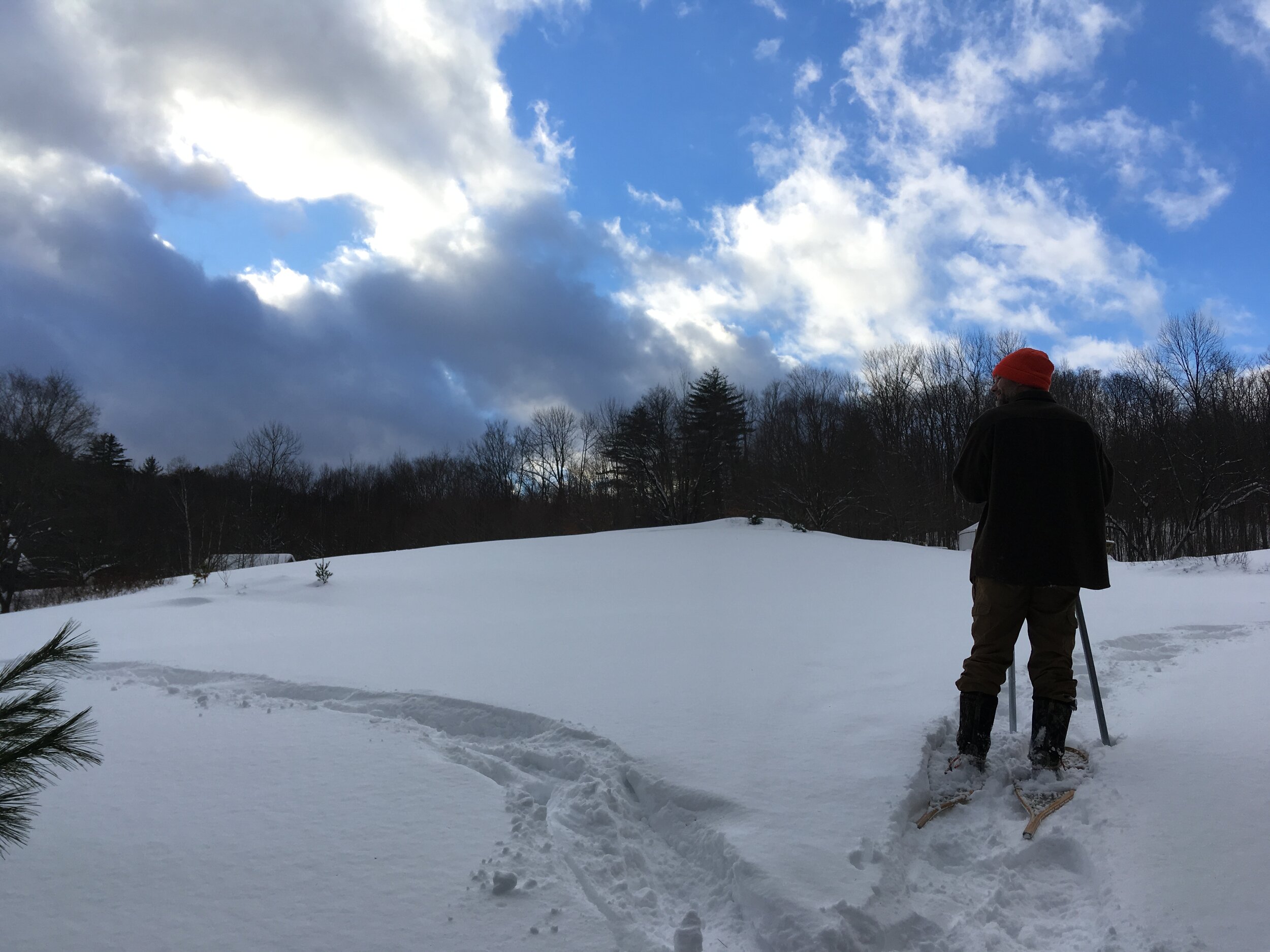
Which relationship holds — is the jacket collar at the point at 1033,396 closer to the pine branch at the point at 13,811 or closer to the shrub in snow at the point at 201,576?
the pine branch at the point at 13,811

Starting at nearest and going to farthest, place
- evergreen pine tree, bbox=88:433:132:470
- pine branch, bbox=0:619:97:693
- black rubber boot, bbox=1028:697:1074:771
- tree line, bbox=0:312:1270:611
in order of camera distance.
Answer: pine branch, bbox=0:619:97:693
black rubber boot, bbox=1028:697:1074:771
tree line, bbox=0:312:1270:611
evergreen pine tree, bbox=88:433:132:470

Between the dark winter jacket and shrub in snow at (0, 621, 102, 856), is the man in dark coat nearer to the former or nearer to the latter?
the dark winter jacket

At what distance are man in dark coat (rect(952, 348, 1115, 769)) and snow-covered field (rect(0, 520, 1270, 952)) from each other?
0.99 ft

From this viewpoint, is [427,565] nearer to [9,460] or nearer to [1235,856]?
[1235,856]

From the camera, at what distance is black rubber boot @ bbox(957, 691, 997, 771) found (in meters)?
2.88

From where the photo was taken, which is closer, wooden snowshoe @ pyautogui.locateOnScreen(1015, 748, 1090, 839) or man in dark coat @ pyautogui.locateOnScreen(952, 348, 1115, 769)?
wooden snowshoe @ pyautogui.locateOnScreen(1015, 748, 1090, 839)

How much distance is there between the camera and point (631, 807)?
275 cm

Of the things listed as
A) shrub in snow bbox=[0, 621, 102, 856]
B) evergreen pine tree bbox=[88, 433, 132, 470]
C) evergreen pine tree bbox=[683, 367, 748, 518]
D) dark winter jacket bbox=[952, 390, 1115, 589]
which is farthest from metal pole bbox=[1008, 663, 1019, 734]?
evergreen pine tree bbox=[88, 433, 132, 470]

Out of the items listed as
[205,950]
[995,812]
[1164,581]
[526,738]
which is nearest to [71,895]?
[205,950]

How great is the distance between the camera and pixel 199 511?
3512 cm

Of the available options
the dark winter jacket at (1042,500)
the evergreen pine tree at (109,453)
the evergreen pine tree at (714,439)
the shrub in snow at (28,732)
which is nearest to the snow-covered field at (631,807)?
the shrub in snow at (28,732)

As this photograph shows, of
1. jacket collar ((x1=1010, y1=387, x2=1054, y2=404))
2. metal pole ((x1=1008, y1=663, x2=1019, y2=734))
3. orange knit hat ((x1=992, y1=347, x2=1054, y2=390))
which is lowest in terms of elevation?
metal pole ((x1=1008, y1=663, x2=1019, y2=734))

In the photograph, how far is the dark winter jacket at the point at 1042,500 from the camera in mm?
2789

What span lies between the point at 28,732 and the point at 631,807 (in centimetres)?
198
